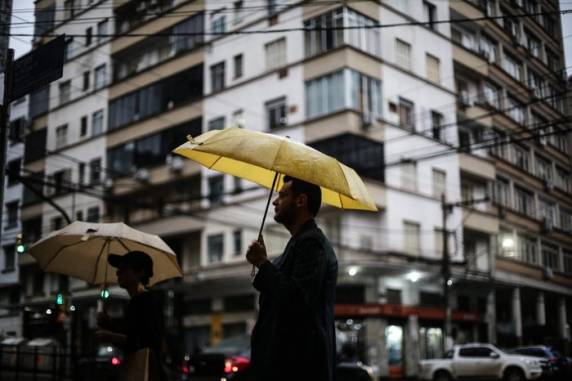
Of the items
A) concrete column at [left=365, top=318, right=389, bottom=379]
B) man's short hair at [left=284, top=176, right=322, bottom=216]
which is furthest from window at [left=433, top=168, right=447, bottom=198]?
man's short hair at [left=284, top=176, right=322, bottom=216]

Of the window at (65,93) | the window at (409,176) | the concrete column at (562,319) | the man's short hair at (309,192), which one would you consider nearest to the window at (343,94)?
the window at (409,176)

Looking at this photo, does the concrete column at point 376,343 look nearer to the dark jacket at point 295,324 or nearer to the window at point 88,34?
the window at point 88,34

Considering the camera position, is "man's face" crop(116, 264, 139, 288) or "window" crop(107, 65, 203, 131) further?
"window" crop(107, 65, 203, 131)

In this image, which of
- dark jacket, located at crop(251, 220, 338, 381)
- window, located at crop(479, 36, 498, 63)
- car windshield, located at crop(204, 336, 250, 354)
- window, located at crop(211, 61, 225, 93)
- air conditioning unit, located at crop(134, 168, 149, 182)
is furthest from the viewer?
air conditioning unit, located at crop(134, 168, 149, 182)

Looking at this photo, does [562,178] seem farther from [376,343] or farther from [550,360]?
[376,343]

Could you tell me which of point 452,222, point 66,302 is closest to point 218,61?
point 452,222

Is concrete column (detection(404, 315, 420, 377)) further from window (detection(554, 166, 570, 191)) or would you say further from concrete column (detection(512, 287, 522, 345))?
window (detection(554, 166, 570, 191))

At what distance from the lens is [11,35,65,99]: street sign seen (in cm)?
683

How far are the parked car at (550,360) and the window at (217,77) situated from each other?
20570 mm

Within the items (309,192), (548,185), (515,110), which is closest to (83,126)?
(515,110)

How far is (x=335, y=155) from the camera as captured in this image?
102 feet

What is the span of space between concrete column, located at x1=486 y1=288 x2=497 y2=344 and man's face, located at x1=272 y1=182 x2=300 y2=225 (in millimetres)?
35388

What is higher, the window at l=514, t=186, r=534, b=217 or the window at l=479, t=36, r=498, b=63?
the window at l=479, t=36, r=498, b=63

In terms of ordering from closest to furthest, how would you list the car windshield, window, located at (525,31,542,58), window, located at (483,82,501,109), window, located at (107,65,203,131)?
window, located at (525,31,542,58) → the car windshield → window, located at (483,82,501,109) → window, located at (107,65,203,131)
